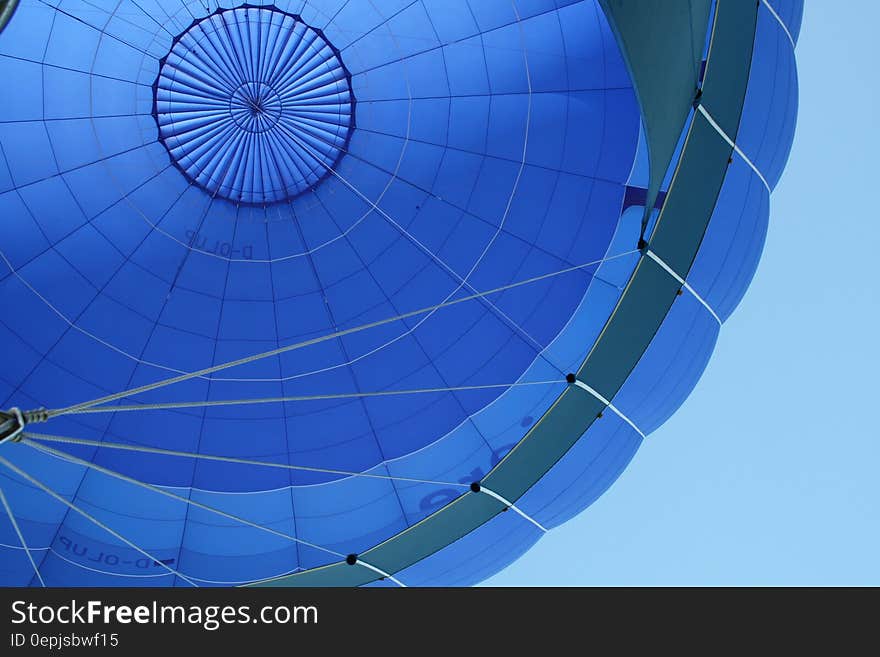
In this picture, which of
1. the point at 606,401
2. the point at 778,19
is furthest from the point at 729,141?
the point at 606,401

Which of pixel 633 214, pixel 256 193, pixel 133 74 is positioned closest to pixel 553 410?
pixel 633 214

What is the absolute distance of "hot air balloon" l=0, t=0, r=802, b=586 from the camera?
725 centimetres

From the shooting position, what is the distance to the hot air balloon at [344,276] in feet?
23.8

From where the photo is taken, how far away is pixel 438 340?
7.84 meters

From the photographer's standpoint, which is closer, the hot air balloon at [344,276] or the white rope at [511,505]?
the hot air balloon at [344,276]

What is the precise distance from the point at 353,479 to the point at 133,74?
12.7ft

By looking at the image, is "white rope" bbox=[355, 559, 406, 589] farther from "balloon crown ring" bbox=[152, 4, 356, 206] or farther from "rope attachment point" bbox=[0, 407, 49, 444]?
"rope attachment point" bbox=[0, 407, 49, 444]

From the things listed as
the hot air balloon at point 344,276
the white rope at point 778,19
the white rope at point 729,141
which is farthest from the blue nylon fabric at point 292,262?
the white rope at point 778,19

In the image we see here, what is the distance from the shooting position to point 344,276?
7.89 metres

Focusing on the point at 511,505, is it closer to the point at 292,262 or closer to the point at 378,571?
the point at 378,571

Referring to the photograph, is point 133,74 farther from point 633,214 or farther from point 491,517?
point 491,517

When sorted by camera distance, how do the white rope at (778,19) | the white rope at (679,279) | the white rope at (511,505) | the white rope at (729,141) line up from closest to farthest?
the white rope at (729,141) → the white rope at (778,19) → the white rope at (679,279) → the white rope at (511,505)

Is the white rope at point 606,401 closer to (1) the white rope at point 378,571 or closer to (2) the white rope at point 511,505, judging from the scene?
(2) the white rope at point 511,505

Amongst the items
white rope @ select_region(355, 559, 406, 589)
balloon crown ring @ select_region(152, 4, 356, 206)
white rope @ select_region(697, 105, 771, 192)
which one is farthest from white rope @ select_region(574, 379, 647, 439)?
balloon crown ring @ select_region(152, 4, 356, 206)
